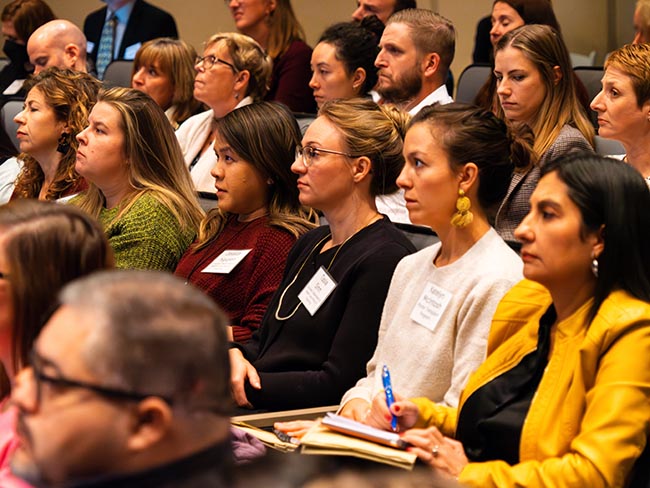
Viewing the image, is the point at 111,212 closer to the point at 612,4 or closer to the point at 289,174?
the point at 289,174

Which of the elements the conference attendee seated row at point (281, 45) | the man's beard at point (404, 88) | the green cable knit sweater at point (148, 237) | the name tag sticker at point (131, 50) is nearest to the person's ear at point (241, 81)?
the conference attendee seated row at point (281, 45)

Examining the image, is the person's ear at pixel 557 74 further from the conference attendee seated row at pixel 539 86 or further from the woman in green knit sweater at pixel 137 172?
the woman in green knit sweater at pixel 137 172

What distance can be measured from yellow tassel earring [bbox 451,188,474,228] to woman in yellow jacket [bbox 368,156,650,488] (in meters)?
0.31

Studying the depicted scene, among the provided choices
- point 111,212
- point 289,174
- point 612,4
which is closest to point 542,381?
point 289,174

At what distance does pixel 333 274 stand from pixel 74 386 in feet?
5.87

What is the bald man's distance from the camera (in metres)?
5.93

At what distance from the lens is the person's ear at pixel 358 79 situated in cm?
505

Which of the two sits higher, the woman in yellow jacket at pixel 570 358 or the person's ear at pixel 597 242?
the person's ear at pixel 597 242

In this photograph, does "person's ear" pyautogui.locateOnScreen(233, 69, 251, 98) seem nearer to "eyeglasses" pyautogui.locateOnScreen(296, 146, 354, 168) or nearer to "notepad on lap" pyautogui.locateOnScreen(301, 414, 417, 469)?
"eyeglasses" pyautogui.locateOnScreen(296, 146, 354, 168)

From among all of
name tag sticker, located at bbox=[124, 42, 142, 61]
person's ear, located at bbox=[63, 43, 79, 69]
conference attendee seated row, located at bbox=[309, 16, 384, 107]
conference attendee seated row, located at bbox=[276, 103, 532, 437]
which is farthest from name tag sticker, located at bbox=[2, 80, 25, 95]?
conference attendee seated row, located at bbox=[276, 103, 532, 437]

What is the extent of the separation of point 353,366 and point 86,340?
1.68 m

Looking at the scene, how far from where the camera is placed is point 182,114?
18.1ft

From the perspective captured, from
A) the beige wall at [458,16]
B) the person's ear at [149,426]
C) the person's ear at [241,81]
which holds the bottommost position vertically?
the beige wall at [458,16]

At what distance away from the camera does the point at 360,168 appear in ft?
10.0
